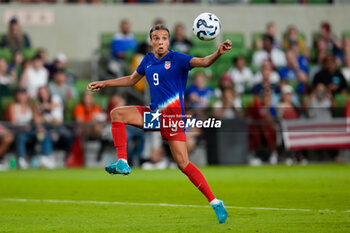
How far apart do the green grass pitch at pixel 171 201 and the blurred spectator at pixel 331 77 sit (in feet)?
Result: 14.2

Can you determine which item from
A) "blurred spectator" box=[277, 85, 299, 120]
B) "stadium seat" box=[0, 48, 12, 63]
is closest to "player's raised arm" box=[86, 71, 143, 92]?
"blurred spectator" box=[277, 85, 299, 120]

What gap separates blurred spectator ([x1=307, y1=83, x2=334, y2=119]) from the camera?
19953 millimetres

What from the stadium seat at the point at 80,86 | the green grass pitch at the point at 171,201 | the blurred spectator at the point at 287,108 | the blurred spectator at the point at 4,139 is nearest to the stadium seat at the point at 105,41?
the stadium seat at the point at 80,86

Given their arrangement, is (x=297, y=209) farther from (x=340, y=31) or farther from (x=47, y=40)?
(x=340, y=31)

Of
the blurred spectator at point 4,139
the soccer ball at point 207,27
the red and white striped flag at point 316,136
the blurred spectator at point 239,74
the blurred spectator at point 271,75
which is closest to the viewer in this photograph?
the soccer ball at point 207,27

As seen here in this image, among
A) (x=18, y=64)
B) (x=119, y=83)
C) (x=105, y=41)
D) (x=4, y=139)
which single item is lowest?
(x=4, y=139)

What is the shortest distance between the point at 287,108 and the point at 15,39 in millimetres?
7562

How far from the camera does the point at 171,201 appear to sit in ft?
35.5

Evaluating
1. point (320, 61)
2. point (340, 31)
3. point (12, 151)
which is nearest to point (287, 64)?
point (320, 61)

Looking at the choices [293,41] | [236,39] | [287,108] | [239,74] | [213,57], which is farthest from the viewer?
[236,39]

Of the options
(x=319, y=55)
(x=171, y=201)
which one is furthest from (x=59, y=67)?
(x=171, y=201)

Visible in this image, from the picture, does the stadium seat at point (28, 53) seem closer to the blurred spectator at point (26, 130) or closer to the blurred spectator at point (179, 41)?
the blurred spectator at point (26, 130)

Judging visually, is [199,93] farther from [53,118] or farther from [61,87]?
[53,118]

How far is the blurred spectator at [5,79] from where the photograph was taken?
61.9 ft
